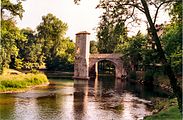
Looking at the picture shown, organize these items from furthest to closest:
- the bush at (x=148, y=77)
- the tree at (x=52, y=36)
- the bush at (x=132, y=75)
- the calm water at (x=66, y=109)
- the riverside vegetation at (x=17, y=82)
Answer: the tree at (x=52, y=36) < the bush at (x=132, y=75) < the bush at (x=148, y=77) < the riverside vegetation at (x=17, y=82) < the calm water at (x=66, y=109)

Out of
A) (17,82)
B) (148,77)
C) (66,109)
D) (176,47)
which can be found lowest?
(66,109)

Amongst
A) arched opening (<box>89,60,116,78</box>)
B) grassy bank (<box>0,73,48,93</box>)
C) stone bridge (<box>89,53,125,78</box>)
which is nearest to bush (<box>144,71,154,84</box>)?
stone bridge (<box>89,53,125,78</box>)

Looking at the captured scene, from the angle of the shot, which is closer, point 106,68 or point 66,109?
point 66,109

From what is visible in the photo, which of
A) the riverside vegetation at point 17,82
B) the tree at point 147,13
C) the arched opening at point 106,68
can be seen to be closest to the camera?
the tree at point 147,13

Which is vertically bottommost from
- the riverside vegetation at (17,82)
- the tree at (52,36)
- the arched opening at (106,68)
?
the riverside vegetation at (17,82)

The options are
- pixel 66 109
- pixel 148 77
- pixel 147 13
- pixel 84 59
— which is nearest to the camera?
pixel 147 13

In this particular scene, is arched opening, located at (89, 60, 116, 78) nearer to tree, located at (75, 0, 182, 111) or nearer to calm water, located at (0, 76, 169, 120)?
calm water, located at (0, 76, 169, 120)

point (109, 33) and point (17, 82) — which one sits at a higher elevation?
point (109, 33)

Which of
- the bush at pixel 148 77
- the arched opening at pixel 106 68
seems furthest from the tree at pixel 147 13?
the arched opening at pixel 106 68

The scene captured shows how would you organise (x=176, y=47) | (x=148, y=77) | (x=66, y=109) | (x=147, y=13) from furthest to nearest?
1. (x=148, y=77)
2. (x=176, y=47)
3. (x=66, y=109)
4. (x=147, y=13)

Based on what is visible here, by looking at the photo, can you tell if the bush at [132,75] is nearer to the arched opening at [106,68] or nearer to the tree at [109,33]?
the arched opening at [106,68]

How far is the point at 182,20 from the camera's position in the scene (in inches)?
676

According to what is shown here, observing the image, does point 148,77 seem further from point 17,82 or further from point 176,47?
point 176,47

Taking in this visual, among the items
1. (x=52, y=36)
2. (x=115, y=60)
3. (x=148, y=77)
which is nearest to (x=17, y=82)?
(x=148, y=77)
